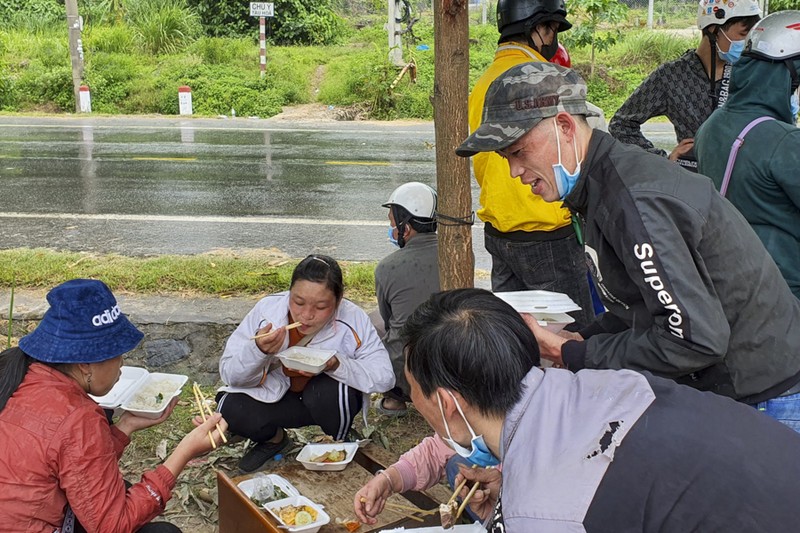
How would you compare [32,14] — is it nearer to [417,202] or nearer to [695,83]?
[417,202]

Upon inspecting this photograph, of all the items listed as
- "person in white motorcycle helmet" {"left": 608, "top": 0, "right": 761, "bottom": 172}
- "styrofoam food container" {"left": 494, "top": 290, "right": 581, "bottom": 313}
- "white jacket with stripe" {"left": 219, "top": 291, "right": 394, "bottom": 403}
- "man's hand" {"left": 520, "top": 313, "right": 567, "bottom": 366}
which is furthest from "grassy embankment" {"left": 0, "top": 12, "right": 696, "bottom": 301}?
"man's hand" {"left": 520, "top": 313, "right": 567, "bottom": 366}

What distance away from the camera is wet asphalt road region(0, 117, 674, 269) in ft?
22.7

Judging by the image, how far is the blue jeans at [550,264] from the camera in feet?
11.6

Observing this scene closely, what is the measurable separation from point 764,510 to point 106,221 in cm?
698

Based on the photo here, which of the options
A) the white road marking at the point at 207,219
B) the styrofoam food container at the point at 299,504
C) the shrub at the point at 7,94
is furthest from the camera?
the shrub at the point at 7,94

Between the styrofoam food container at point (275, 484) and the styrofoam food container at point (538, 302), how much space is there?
115 centimetres

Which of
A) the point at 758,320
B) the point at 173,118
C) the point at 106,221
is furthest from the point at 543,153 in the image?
the point at 173,118

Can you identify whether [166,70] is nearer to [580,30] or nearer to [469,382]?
[580,30]

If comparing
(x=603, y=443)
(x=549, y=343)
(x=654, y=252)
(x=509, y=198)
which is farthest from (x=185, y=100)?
(x=603, y=443)

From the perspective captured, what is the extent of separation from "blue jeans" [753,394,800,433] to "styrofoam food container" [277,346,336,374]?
1.85 meters

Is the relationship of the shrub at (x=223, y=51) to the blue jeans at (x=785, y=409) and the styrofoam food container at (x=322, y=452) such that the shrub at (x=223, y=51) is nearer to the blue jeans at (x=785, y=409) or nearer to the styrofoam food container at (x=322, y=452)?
the styrofoam food container at (x=322, y=452)

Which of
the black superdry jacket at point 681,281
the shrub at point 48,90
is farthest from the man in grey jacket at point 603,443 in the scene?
the shrub at point 48,90

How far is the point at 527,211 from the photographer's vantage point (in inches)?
136

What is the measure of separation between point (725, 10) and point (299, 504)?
3.05 metres
